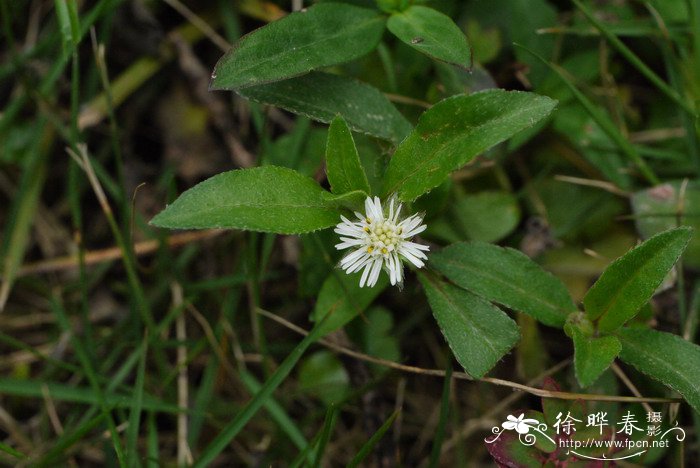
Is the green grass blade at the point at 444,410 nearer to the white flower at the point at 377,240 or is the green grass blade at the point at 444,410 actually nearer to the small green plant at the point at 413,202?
the small green plant at the point at 413,202

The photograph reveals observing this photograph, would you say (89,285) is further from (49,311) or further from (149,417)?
(149,417)

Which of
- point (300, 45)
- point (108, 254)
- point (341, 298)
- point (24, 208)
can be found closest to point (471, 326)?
point (341, 298)

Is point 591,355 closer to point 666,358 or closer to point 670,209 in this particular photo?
point 666,358

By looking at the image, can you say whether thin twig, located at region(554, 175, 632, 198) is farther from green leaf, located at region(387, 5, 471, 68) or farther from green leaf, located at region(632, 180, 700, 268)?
green leaf, located at region(387, 5, 471, 68)

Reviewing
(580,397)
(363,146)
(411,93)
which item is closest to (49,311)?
(363,146)

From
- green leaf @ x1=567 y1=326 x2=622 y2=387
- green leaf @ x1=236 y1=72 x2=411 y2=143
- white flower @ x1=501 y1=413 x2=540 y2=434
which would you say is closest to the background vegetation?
green leaf @ x1=236 y1=72 x2=411 y2=143
